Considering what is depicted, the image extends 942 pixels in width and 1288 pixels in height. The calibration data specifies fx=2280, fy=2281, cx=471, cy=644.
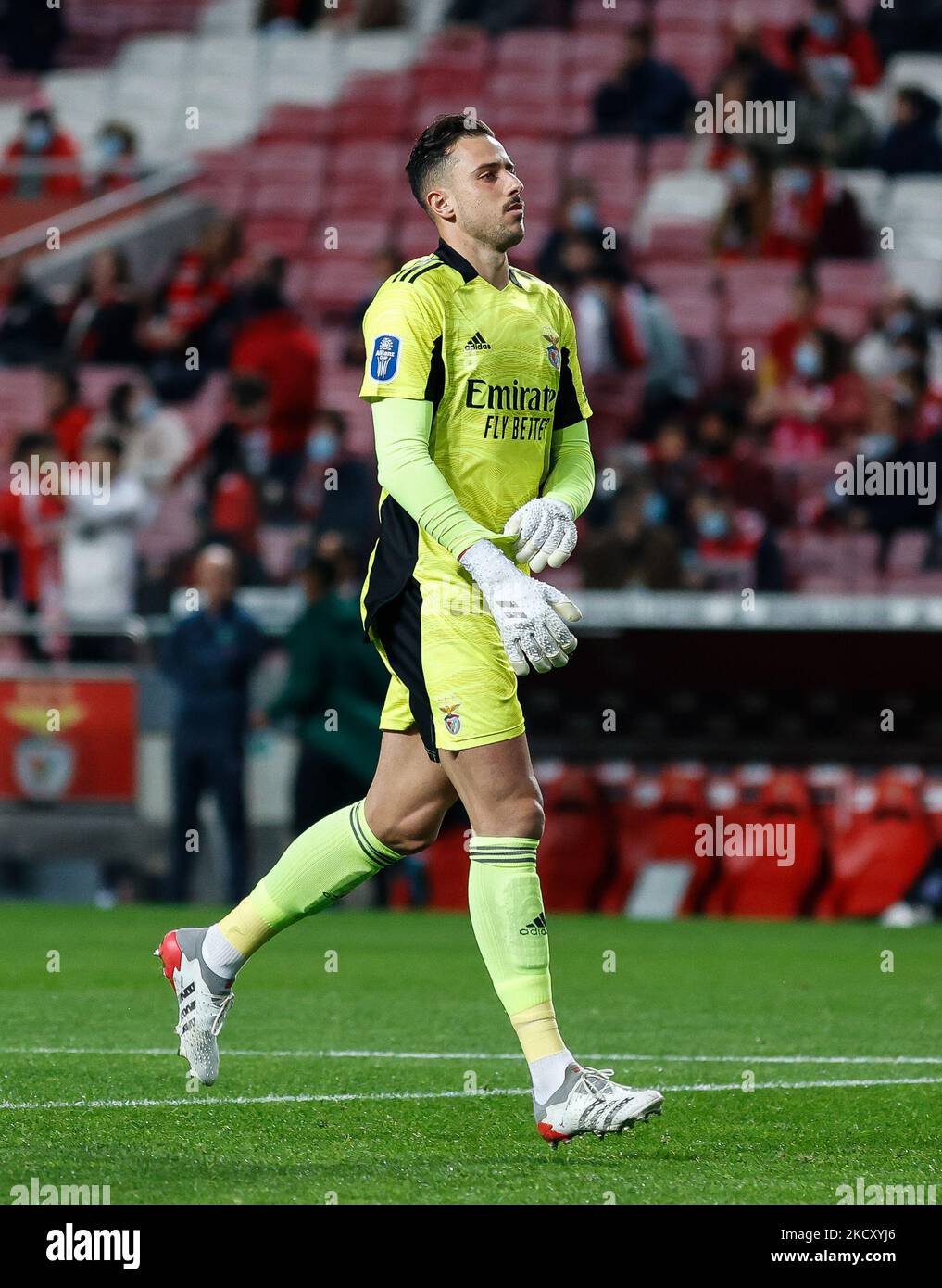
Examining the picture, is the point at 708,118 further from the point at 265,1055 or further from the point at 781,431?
the point at 265,1055

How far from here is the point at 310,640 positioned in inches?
514

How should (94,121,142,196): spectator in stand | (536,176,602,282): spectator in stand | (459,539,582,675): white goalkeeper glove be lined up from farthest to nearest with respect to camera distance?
(94,121,142,196): spectator in stand
(536,176,602,282): spectator in stand
(459,539,582,675): white goalkeeper glove

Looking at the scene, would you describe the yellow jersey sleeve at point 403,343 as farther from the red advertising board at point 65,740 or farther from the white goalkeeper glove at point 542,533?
the red advertising board at point 65,740

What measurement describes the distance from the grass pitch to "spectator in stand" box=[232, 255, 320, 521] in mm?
5066

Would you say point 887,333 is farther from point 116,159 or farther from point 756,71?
point 116,159

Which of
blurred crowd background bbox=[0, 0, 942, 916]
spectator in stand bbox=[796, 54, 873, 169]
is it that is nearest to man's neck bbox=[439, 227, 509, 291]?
blurred crowd background bbox=[0, 0, 942, 916]

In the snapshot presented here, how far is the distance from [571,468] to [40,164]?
1469cm

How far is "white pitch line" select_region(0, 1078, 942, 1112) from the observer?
5.64 m

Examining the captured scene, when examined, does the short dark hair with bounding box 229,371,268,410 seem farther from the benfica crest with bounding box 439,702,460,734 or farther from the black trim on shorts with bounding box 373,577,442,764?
the benfica crest with bounding box 439,702,460,734

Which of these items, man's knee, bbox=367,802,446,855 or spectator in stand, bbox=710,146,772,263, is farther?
spectator in stand, bbox=710,146,772,263

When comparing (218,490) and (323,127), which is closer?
(218,490)

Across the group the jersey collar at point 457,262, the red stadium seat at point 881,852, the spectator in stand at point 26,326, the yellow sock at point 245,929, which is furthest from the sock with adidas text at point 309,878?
the spectator in stand at point 26,326

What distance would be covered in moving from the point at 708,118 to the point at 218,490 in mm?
6192
